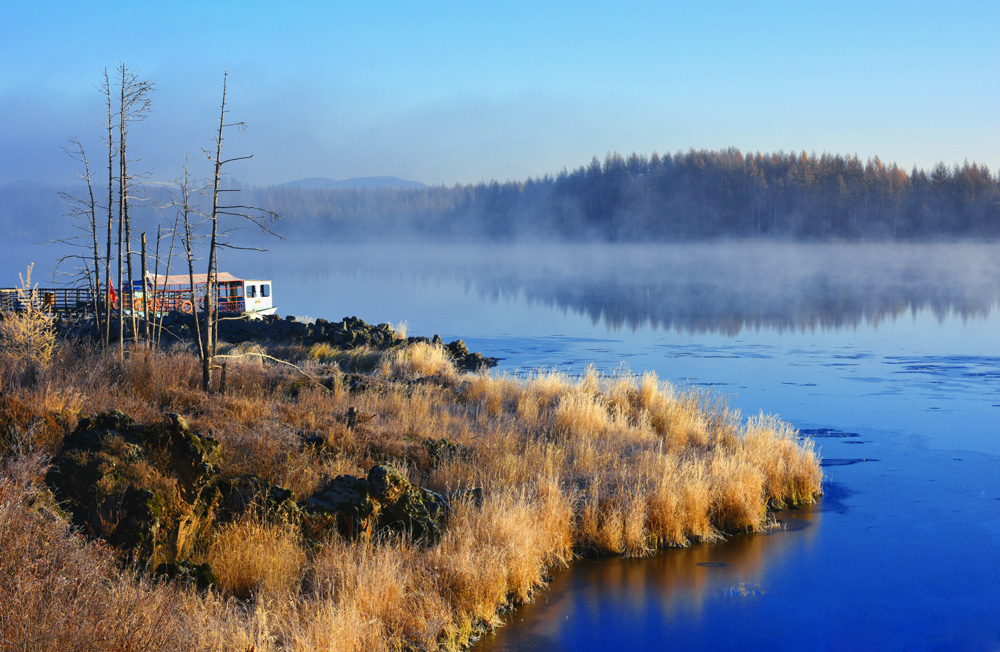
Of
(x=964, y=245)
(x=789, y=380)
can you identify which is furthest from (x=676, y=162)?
(x=789, y=380)

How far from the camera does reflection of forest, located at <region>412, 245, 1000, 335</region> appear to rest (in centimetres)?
3719

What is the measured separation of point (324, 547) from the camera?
22.9ft

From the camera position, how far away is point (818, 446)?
1381 centimetres

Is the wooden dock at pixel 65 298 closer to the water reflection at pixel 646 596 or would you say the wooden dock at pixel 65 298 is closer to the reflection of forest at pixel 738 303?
the reflection of forest at pixel 738 303

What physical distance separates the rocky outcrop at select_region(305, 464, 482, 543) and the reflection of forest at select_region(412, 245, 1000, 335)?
24.9m

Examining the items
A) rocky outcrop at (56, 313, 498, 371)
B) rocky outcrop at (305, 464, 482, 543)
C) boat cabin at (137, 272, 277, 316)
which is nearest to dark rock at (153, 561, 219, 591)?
rocky outcrop at (305, 464, 482, 543)

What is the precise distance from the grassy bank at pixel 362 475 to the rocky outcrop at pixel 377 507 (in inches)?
6.3

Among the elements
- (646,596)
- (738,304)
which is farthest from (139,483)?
(738,304)

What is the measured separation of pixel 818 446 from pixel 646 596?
23.9 ft

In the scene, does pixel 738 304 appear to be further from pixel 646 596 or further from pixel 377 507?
pixel 377 507

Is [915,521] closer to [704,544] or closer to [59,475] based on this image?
[704,544]

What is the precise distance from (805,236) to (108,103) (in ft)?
375

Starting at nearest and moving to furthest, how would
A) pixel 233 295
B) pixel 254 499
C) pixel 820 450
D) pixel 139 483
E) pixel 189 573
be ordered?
pixel 189 573 < pixel 139 483 < pixel 254 499 < pixel 820 450 < pixel 233 295

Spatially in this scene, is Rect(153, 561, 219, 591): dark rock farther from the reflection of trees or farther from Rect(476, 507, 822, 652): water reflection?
the reflection of trees
